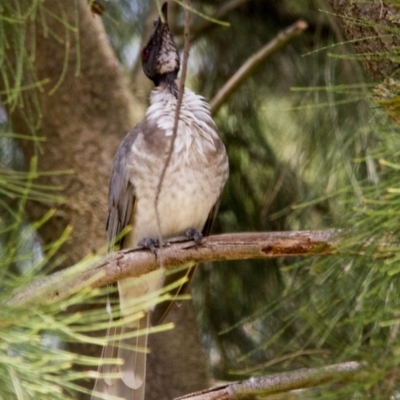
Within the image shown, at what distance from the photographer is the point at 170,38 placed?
4023 mm

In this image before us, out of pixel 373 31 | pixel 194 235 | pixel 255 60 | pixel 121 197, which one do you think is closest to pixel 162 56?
pixel 255 60

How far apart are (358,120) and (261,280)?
0.97 metres

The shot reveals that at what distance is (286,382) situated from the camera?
2.56m

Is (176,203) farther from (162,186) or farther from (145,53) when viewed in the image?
(145,53)

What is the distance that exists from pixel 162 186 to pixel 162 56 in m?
0.71

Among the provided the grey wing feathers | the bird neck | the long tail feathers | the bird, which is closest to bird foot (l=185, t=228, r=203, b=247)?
the bird

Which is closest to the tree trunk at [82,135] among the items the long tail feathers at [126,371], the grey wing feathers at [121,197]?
the long tail feathers at [126,371]

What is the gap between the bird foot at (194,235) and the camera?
10.2 ft

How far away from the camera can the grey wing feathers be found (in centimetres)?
370

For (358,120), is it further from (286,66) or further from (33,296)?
(33,296)

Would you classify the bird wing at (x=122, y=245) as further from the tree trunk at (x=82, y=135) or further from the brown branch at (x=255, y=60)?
the brown branch at (x=255, y=60)

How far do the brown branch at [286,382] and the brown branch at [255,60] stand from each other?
1617 mm

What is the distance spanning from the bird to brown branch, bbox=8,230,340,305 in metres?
0.35

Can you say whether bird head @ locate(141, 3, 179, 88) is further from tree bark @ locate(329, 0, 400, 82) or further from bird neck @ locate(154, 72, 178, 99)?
A: tree bark @ locate(329, 0, 400, 82)
